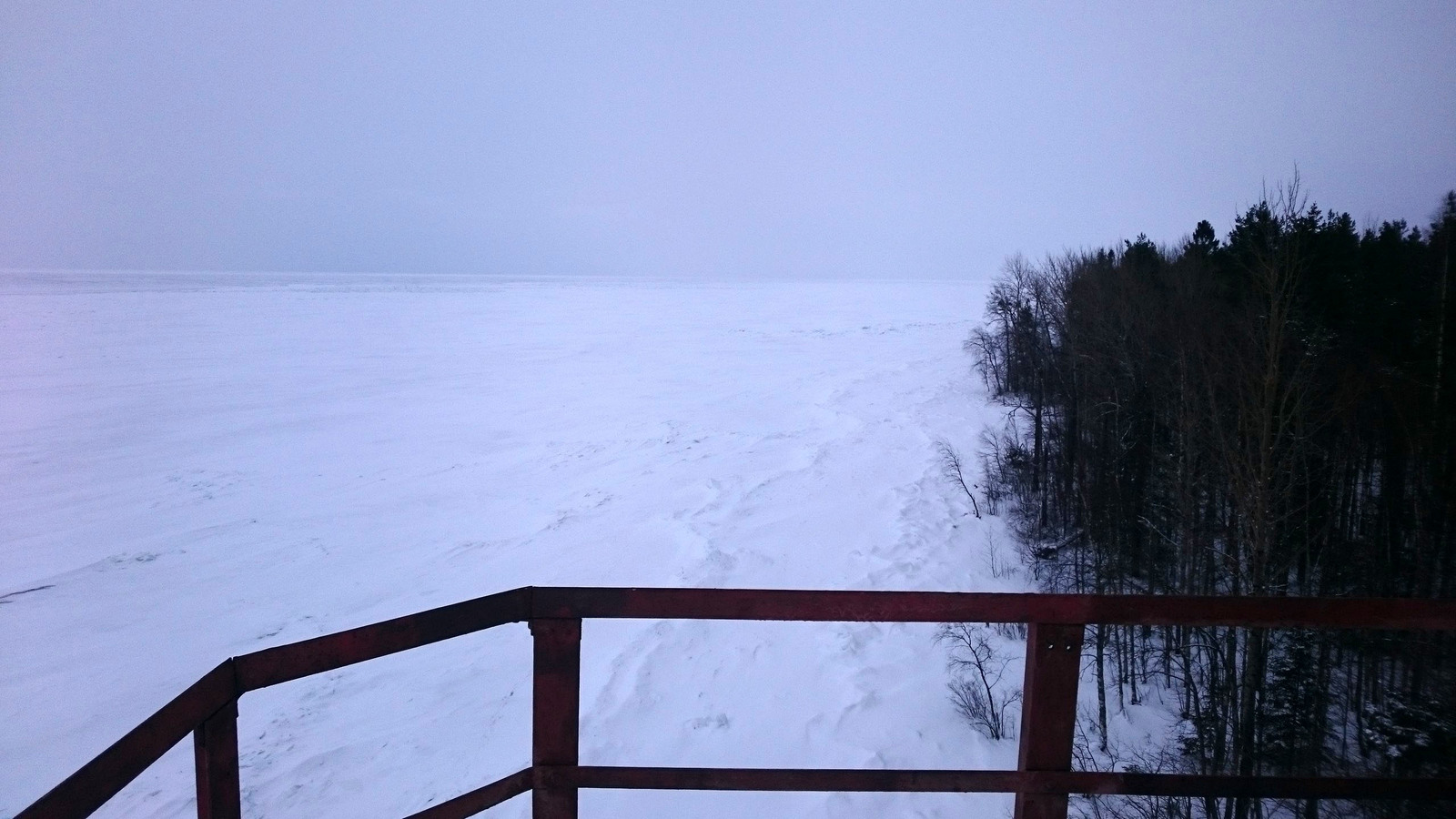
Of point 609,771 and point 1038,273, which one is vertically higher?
point 1038,273

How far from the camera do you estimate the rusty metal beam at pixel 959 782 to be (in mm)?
2178

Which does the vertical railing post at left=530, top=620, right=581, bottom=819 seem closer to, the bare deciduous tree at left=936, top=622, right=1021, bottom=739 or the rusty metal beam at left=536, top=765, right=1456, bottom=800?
the rusty metal beam at left=536, top=765, right=1456, bottom=800

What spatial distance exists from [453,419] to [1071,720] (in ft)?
106

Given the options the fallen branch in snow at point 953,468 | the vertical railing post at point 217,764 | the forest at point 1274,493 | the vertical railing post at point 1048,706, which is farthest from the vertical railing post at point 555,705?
the fallen branch in snow at point 953,468

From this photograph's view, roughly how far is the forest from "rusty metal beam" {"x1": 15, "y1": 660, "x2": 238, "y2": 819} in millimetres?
13311

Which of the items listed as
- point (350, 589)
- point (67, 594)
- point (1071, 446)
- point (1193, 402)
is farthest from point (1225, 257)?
point (67, 594)

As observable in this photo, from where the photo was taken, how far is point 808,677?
14.1 meters

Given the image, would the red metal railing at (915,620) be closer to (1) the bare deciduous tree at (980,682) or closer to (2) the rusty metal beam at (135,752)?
(2) the rusty metal beam at (135,752)

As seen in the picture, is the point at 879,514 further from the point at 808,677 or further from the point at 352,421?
the point at 352,421

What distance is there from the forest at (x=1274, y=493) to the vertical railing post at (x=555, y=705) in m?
12.4

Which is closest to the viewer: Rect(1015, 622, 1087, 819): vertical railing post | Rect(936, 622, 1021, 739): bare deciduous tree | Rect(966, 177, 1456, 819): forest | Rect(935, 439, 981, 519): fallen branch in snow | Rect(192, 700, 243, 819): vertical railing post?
Rect(192, 700, 243, 819): vertical railing post

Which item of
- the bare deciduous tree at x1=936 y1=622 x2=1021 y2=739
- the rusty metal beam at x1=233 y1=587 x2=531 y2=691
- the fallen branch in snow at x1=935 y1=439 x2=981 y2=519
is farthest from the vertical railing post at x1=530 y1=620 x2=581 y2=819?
the fallen branch in snow at x1=935 y1=439 x2=981 y2=519

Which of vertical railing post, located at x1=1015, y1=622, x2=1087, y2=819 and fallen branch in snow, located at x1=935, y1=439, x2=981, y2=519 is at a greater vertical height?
vertical railing post, located at x1=1015, y1=622, x2=1087, y2=819

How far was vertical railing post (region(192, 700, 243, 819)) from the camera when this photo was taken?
171 centimetres
